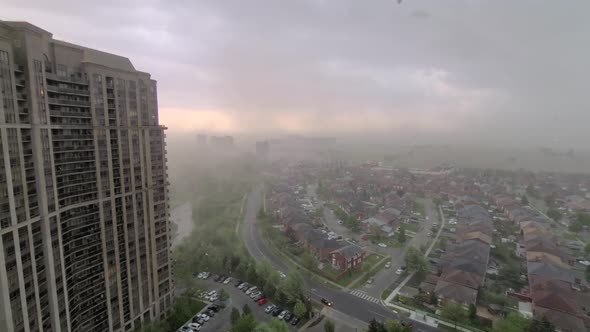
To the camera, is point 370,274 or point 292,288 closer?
point 292,288

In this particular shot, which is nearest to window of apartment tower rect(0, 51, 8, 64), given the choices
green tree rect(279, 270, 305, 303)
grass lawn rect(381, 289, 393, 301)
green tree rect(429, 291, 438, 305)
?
green tree rect(279, 270, 305, 303)

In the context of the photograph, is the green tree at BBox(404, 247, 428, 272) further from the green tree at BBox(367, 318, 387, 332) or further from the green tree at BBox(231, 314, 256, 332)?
the green tree at BBox(231, 314, 256, 332)

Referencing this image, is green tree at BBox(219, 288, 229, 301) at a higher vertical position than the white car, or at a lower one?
higher

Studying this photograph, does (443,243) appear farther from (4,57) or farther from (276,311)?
(4,57)

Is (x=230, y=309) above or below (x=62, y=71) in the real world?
below

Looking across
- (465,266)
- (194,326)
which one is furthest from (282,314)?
(465,266)

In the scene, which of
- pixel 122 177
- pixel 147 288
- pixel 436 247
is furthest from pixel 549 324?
pixel 122 177

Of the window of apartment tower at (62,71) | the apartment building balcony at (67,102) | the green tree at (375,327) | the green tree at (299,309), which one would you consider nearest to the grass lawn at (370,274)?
the green tree at (299,309)
